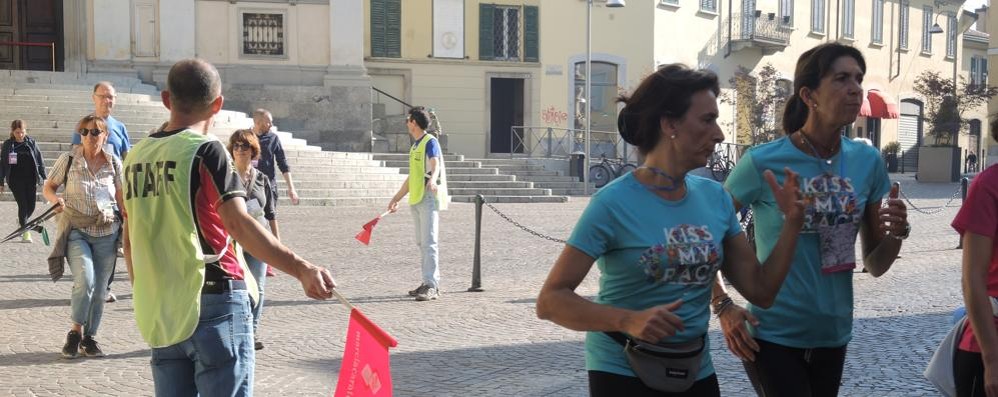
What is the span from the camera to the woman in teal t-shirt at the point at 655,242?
3.14m

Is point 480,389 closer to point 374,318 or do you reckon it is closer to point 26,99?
point 374,318

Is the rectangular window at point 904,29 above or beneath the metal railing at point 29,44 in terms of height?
above

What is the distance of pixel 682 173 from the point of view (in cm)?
328

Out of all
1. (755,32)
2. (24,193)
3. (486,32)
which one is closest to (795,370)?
(24,193)

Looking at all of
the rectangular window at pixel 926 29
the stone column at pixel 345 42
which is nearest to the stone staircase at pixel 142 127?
the stone column at pixel 345 42

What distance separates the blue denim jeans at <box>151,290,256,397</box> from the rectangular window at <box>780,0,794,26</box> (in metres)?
39.4

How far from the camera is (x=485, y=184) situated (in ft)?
88.3

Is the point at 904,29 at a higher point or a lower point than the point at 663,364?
higher

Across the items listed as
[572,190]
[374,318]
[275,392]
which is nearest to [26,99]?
[572,190]

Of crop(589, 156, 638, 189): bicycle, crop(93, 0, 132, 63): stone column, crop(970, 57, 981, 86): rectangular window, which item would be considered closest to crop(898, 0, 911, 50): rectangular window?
crop(970, 57, 981, 86): rectangular window

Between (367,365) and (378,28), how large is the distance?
32.3 m

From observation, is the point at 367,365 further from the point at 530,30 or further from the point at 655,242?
the point at 530,30

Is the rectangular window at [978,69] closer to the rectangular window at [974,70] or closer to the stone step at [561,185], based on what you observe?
the rectangular window at [974,70]

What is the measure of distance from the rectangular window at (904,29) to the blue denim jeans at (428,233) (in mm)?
41474
